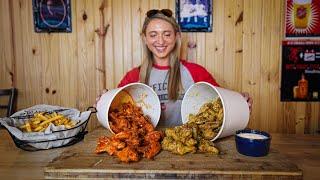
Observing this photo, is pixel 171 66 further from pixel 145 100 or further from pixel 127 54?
pixel 127 54

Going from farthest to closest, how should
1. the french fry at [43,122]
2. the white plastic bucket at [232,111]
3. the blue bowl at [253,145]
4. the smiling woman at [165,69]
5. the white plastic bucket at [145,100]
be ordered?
1. the smiling woman at [165,69]
2. the white plastic bucket at [145,100]
3. the french fry at [43,122]
4. the white plastic bucket at [232,111]
5. the blue bowl at [253,145]

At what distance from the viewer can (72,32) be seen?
2709 mm

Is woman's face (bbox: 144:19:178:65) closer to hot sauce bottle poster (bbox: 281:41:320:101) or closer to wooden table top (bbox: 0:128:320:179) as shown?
wooden table top (bbox: 0:128:320:179)

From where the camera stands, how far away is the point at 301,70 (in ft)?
8.60

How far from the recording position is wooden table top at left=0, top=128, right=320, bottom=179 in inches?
38.9

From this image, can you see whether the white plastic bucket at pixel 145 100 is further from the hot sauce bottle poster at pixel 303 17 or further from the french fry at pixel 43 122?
the hot sauce bottle poster at pixel 303 17

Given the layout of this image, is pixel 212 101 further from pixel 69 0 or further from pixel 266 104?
pixel 69 0

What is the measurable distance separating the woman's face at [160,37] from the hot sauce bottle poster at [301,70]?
4.14ft

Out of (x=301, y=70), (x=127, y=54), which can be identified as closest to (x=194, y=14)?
(x=127, y=54)

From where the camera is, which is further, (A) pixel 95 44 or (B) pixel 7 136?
(A) pixel 95 44

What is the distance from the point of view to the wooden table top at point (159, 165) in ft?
3.24

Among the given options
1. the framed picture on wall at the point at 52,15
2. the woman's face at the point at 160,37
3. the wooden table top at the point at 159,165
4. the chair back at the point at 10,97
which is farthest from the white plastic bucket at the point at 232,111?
the chair back at the point at 10,97

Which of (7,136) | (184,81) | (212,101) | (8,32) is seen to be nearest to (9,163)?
(7,136)

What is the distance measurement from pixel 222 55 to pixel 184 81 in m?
0.86
